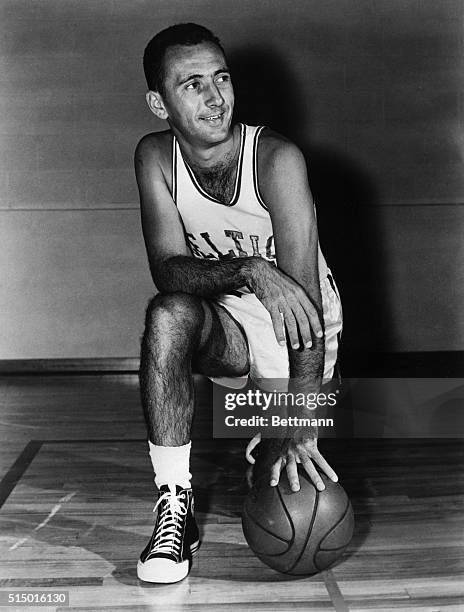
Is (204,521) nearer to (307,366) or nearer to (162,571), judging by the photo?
(162,571)

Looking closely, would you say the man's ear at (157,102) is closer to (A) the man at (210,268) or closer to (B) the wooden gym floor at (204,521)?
(A) the man at (210,268)

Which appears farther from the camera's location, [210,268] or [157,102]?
[157,102]

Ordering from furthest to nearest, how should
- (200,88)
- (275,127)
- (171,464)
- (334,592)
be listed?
(275,127) → (200,88) → (171,464) → (334,592)

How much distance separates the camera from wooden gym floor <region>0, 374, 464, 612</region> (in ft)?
6.21

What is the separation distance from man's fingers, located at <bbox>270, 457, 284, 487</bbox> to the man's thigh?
1.38ft

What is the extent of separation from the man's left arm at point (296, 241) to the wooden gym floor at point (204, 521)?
28 centimetres

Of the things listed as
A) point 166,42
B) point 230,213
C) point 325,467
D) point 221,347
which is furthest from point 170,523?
point 166,42

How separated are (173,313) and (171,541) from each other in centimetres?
50

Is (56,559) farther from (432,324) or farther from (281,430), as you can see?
(432,324)

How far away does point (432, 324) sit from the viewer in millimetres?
4207

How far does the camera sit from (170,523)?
81.3 inches

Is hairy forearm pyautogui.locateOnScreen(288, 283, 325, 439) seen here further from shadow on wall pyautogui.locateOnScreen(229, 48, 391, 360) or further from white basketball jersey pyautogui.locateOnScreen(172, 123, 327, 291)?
shadow on wall pyautogui.locateOnScreen(229, 48, 391, 360)

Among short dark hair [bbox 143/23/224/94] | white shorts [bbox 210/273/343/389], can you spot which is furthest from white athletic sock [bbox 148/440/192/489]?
short dark hair [bbox 143/23/224/94]

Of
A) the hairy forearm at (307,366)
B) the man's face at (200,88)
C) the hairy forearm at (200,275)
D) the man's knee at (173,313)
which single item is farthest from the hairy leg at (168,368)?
the man's face at (200,88)
